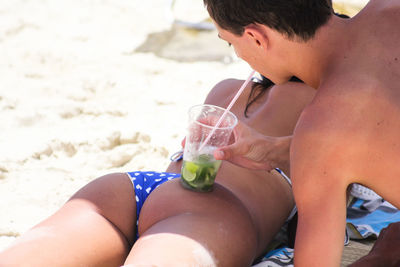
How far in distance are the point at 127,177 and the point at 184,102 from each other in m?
1.83

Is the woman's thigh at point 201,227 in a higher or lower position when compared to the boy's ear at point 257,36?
lower

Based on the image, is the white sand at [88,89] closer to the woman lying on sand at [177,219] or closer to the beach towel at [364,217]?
the woman lying on sand at [177,219]

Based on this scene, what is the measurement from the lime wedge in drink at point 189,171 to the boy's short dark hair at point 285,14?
1.70 ft

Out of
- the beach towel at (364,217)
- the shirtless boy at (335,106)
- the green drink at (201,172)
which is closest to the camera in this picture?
the shirtless boy at (335,106)

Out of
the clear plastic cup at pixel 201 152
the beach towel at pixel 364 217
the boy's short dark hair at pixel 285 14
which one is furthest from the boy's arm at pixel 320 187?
the beach towel at pixel 364 217

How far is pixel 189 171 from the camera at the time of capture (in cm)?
202

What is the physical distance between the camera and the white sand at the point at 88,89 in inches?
117

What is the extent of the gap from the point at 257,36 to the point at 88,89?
2.43 m

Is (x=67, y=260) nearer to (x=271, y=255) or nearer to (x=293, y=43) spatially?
(x=271, y=255)

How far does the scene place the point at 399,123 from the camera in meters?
1.58

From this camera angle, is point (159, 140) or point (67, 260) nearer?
point (67, 260)

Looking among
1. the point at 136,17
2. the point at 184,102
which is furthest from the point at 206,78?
the point at 136,17

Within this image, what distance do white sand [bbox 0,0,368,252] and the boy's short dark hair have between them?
53.9 inches

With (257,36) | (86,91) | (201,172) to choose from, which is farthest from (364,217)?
(86,91)
